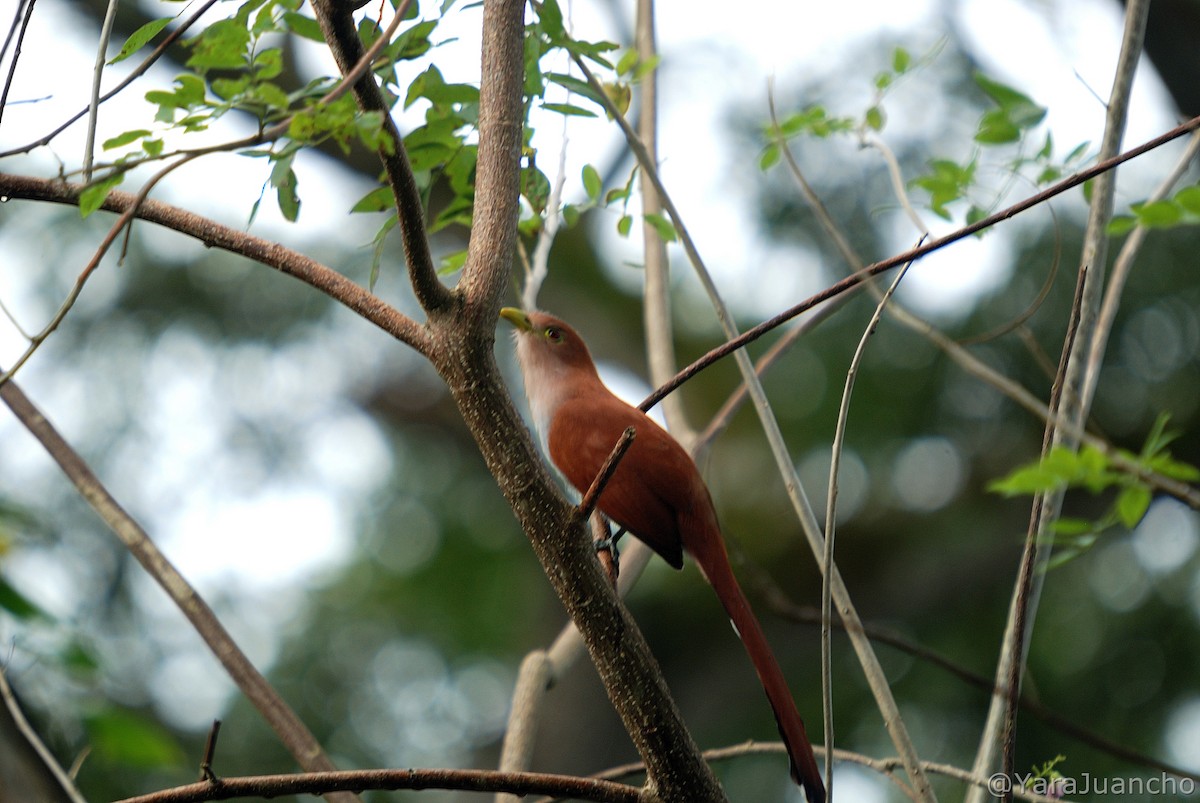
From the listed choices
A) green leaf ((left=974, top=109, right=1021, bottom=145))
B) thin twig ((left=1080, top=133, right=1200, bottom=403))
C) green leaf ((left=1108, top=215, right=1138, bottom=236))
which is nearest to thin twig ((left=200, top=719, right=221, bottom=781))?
thin twig ((left=1080, top=133, right=1200, bottom=403))

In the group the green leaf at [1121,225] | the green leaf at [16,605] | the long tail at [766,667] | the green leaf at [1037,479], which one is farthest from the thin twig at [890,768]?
the green leaf at [1121,225]

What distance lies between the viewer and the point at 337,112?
1355 mm

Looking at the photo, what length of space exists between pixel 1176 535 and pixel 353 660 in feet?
16.2

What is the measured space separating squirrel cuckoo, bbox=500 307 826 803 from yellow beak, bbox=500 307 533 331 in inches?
0.4

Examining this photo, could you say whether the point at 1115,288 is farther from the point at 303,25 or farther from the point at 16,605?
the point at 16,605

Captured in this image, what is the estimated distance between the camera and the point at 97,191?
135 centimetres

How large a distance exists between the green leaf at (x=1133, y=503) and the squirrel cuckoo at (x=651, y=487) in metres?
0.68

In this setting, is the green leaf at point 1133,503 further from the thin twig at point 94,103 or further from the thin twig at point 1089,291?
the thin twig at point 94,103

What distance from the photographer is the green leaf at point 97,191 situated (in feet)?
4.36

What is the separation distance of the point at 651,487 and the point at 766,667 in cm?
56

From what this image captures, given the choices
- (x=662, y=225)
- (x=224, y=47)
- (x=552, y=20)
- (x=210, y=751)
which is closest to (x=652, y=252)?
(x=662, y=225)

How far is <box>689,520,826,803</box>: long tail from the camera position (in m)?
1.83

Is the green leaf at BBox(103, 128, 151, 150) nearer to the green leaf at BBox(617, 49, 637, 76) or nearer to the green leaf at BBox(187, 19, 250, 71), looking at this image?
the green leaf at BBox(187, 19, 250, 71)

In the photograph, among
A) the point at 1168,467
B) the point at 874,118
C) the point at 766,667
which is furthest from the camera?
the point at 874,118
